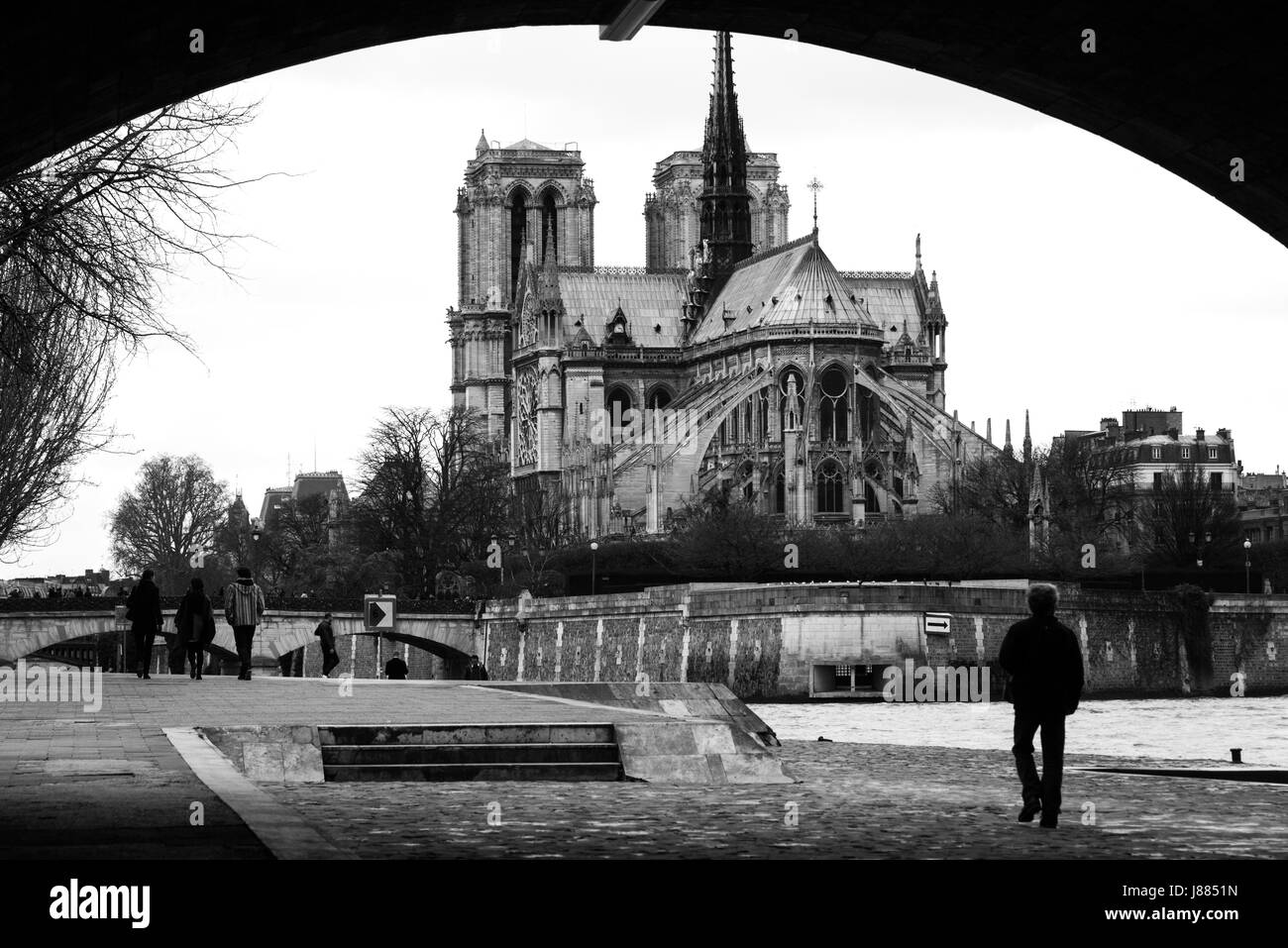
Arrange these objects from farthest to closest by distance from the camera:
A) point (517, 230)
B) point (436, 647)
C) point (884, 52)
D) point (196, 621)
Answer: point (517, 230) → point (436, 647) → point (196, 621) → point (884, 52)

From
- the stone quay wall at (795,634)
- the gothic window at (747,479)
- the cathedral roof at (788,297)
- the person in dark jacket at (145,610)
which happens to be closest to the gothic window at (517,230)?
the cathedral roof at (788,297)

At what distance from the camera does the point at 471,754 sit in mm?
18688

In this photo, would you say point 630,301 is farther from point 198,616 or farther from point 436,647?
point 198,616

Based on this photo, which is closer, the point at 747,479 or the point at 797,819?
the point at 797,819

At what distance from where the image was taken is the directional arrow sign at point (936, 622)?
6525cm

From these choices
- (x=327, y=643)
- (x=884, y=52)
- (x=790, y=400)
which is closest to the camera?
(x=884, y=52)

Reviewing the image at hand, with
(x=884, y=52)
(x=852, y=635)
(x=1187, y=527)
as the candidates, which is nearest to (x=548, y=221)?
(x=1187, y=527)

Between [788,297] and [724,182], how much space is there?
16.5m

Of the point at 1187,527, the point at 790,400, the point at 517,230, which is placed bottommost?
the point at 1187,527

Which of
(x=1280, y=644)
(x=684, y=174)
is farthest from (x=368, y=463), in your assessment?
(x=684, y=174)

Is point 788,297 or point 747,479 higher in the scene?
point 788,297

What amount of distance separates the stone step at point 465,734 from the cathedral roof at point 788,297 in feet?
313

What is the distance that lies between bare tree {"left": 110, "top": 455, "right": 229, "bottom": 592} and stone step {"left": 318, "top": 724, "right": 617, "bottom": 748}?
12119 cm

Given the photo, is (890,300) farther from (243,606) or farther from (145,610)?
(243,606)
